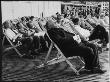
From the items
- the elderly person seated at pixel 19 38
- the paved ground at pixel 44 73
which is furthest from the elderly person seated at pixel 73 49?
the elderly person seated at pixel 19 38

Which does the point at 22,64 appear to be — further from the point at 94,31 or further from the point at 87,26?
the point at 87,26

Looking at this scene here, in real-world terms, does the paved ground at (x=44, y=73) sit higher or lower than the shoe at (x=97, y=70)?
lower

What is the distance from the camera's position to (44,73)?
4.25 meters

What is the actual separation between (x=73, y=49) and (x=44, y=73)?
60cm

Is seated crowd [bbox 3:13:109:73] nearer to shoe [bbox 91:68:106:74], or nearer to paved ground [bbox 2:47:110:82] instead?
shoe [bbox 91:68:106:74]

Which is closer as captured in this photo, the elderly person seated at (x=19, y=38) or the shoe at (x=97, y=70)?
the shoe at (x=97, y=70)

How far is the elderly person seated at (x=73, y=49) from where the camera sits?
4176 millimetres

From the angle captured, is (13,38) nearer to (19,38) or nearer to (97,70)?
(19,38)

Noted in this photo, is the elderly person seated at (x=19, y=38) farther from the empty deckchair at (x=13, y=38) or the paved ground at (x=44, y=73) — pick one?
the paved ground at (x=44, y=73)

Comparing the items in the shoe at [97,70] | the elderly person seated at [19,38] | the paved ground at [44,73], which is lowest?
the paved ground at [44,73]

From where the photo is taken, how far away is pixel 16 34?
603cm

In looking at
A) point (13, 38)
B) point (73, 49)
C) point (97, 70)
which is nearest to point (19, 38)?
point (13, 38)

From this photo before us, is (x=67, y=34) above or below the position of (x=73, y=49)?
above

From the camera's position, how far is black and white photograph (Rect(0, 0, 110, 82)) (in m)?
4.15
